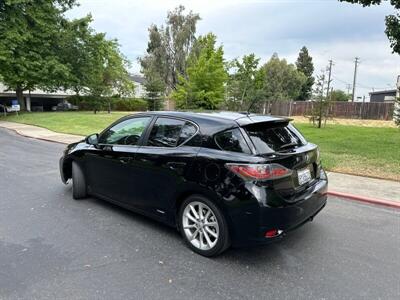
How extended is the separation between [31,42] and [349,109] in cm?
2940

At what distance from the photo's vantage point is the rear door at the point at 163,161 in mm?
3498

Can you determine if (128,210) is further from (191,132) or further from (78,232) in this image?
(191,132)

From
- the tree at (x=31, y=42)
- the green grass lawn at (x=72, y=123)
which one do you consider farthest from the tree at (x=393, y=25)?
the tree at (x=31, y=42)

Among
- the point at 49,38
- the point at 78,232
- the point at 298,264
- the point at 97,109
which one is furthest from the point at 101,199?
the point at 97,109

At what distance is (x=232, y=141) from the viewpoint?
3.29 meters

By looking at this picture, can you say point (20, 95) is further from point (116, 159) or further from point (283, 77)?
point (283, 77)

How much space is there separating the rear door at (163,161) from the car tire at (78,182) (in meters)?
1.41

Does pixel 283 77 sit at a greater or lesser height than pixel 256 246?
greater

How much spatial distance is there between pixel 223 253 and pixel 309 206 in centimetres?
108

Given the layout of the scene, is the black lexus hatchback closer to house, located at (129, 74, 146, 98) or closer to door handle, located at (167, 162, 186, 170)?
door handle, located at (167, 162, 186, 170)

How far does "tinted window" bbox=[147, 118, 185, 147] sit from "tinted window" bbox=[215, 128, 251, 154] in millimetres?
593

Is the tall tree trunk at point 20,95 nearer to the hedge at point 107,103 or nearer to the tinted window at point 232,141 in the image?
the hedge at point 107,103

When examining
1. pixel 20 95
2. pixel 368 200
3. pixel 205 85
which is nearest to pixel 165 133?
pixel 368 200

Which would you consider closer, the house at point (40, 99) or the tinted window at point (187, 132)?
the tinted window at point (187, 132)
